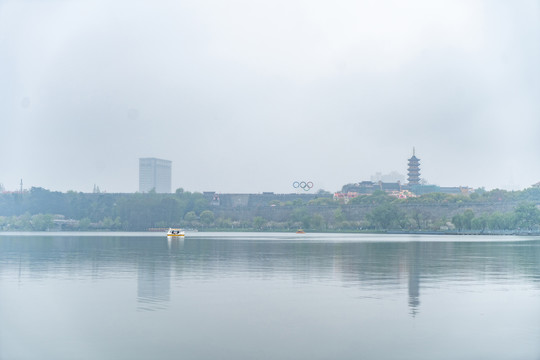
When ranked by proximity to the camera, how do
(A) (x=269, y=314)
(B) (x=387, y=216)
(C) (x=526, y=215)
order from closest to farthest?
(A) (x=269, y=314) < (C) (x=526, y=215) < (B) (x=387, y=216)

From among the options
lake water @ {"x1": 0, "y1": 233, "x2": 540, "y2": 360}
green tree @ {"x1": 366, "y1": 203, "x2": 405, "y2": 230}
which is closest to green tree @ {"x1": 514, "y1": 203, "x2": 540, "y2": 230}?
green tree @ {"x1": 366, "y1": 203, "x2": 405, "y2": 230}

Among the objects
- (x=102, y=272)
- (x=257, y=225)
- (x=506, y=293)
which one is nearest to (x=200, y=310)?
(x=506, y=293)

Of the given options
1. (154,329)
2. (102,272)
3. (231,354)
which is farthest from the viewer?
(102,272)

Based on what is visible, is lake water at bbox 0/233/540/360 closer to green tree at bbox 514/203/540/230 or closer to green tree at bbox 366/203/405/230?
green tree at bbox 514/203/540/230

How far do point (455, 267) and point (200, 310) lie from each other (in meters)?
20.9

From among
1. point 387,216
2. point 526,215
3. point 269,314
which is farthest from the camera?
point 387,216

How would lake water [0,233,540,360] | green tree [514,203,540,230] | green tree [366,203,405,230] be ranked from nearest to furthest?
lake water [0,233,540,360], green tree [514,203,540,230], green tree [366,203,405,230]

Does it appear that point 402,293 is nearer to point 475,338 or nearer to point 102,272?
point 475,338

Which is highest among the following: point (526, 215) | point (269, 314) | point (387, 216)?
point (526, 215)

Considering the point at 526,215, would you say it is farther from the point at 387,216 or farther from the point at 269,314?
the point at 269,314

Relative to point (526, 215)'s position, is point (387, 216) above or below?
below

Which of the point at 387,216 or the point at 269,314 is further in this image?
the point at 387,216

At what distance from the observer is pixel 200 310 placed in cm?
2041

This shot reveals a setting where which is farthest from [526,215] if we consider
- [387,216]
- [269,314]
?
[269,314]
